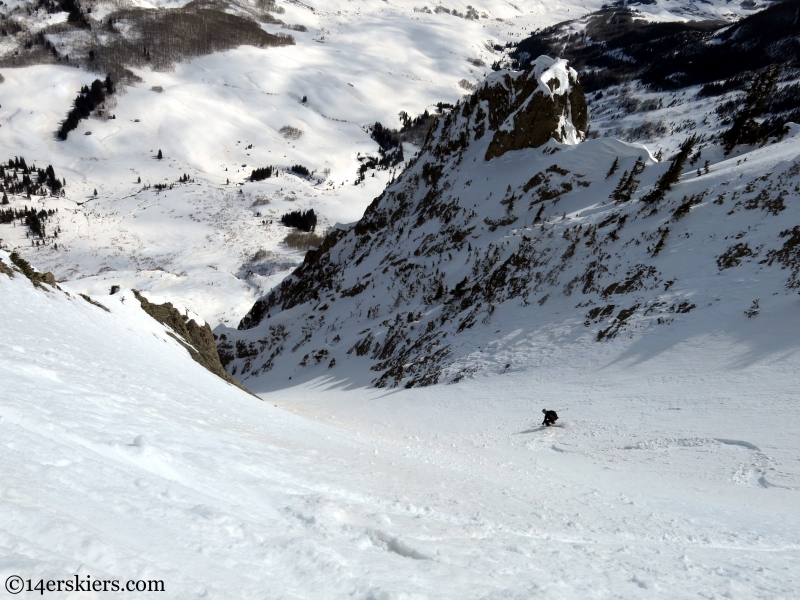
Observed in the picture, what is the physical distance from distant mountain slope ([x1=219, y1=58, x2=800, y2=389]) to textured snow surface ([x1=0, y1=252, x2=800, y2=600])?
6.28 metres

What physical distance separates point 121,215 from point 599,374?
149 meters

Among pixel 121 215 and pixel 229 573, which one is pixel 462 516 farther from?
pixel 121 215

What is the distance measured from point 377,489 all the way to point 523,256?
25557 mm

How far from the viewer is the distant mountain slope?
2058 cm

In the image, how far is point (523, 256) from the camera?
29.5 meters

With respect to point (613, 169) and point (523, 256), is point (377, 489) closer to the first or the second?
point (523, 256)

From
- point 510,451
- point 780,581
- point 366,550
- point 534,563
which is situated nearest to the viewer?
point 366,550

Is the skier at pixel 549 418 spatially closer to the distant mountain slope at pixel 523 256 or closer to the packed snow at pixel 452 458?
the packed snow at pixel 452 458

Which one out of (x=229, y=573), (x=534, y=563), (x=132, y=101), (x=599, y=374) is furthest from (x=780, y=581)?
(x=132, y=101)

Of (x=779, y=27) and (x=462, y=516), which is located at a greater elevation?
(x=779, y=27)

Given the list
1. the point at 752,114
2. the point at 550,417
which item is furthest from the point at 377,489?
the point at 752,114

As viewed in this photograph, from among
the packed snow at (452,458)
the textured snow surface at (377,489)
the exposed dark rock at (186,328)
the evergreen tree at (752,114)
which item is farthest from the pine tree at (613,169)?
the exposed dark rock at (186,328)

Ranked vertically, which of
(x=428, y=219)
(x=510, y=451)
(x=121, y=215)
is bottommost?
(x=510, y=451)

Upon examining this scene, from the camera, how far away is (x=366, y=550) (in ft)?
14.1
